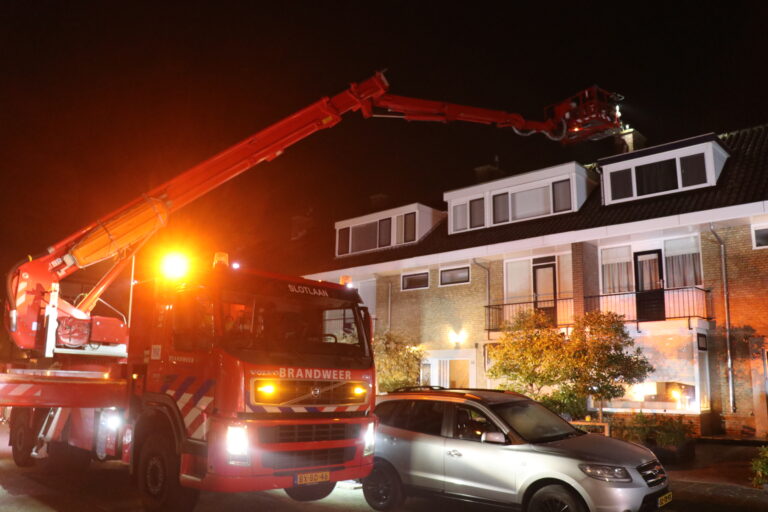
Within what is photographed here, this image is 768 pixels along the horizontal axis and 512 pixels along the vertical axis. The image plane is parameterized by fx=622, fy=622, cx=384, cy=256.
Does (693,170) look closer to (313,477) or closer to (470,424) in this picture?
(470,424)

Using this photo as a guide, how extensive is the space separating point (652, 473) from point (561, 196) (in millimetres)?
Answer: 14060

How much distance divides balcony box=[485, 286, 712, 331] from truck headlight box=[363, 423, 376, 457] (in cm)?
934

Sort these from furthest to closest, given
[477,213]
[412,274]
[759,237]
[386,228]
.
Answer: [386,228]
[412,274]
[477,213]
[759,237]

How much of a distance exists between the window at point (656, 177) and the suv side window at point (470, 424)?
12856 millimetres

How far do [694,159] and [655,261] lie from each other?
10.2 ft

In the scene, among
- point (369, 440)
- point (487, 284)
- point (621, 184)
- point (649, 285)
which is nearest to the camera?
point (369, 440)

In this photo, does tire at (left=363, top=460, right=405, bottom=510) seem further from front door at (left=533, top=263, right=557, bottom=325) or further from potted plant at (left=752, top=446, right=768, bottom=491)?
front door at (left=533, top=263, right=557, bottom=325)

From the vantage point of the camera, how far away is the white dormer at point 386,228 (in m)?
24.0

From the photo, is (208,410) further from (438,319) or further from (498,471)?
(438,319)

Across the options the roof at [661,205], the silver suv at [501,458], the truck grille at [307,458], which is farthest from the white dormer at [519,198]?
the truck grille at [307,458]


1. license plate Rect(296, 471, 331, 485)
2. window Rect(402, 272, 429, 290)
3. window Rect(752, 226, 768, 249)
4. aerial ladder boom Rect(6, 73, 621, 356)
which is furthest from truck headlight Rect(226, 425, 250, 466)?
window Rect(402, 272, 429, 290)

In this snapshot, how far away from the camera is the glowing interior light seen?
316 inches

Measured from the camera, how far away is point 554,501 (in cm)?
706

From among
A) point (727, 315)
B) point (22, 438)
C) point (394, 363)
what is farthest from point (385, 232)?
point (22, 438)
